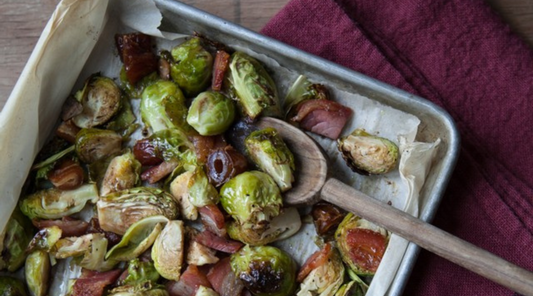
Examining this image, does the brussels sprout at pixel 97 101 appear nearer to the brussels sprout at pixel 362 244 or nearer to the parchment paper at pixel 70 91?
the parchment paper at pixel 70 91

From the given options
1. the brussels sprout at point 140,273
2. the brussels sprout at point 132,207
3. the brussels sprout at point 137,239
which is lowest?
the brussels sprout at point 140,273

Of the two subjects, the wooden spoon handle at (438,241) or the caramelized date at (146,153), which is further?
the caramelized date at (146,153)

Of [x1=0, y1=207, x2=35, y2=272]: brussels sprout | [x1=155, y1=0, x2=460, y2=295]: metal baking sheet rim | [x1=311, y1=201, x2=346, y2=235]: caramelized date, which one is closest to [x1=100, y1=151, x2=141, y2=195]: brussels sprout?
[x1=0, y1=207, x2=35, y2=272]: brussels sprout

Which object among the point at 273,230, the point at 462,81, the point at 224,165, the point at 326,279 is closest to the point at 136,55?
the point at 224,165

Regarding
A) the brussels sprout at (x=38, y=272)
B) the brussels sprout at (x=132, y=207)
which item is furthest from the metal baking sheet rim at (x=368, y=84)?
the brussels sprout at (x=38, y=272)

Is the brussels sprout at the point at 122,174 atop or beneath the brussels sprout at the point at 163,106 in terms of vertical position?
beneath

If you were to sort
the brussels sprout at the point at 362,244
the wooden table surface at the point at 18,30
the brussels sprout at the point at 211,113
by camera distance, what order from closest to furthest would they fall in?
the brussels sprout at the point at 362,244 < the brussels sprout at the point at 211,113 < the wooden table surface at the point at 18,30

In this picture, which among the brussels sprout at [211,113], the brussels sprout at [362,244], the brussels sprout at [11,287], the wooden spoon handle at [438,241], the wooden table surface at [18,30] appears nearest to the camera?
the wooden spoon handle at [438,241]
